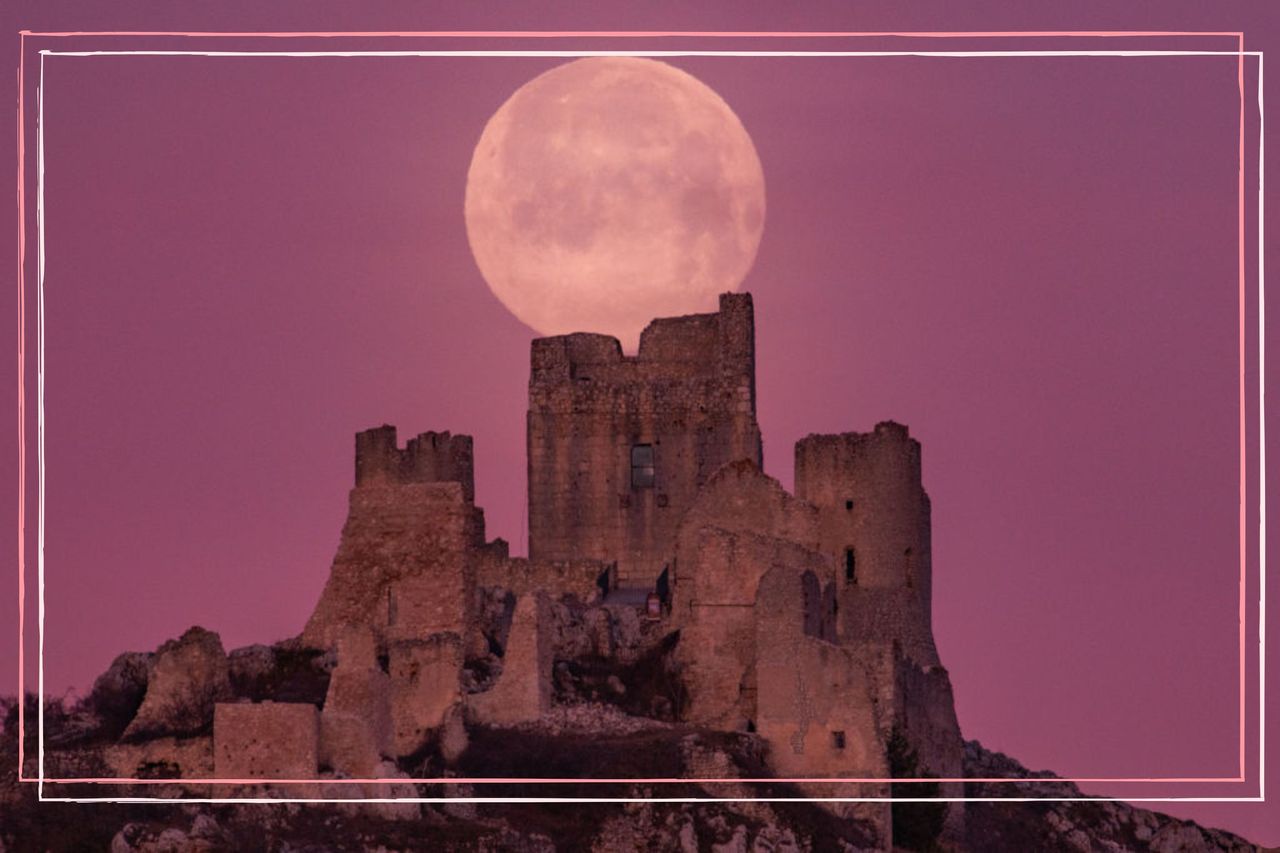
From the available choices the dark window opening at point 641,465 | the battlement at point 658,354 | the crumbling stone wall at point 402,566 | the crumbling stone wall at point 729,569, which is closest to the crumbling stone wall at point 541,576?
the crumbling stone wall at point 402,566

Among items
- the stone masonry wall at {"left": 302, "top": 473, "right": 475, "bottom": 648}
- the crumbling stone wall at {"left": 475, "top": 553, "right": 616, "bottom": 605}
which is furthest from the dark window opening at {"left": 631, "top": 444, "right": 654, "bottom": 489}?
the stone masonry wall at {"left": 302, "top": 473, "right": 475, "bottom": 648}

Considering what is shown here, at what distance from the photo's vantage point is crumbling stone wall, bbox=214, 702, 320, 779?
8106 cm

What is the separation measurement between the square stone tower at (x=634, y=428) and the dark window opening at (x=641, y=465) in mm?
22

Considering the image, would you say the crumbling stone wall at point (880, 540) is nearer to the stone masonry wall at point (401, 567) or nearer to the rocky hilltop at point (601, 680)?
the rocky hilltop at point (601, 680)

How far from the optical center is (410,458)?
97875 millimetres

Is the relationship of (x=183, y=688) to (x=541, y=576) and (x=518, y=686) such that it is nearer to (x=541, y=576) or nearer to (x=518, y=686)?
(x=518, y=686)

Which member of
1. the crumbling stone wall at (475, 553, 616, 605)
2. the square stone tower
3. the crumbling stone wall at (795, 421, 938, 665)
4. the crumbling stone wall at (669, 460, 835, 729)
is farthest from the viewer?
the square stone tower

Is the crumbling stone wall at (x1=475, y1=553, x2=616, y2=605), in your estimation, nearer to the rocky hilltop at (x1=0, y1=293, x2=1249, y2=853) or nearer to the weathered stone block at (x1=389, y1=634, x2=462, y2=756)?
the rocky hilltop at (x1=0, y1=293, x2=1249, y2=853)

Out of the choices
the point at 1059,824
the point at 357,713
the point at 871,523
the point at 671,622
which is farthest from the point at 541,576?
the point at 1059,824

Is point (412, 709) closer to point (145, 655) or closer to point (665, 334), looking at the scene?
point (145, 655)

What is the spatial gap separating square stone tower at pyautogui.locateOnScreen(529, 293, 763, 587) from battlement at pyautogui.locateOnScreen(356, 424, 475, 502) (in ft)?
10.2

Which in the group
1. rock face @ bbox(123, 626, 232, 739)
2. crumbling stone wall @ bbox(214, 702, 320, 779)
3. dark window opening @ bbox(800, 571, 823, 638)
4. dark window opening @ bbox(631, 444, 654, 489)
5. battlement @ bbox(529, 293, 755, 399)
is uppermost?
battlement @ bbox(529, 293, 755, 399)

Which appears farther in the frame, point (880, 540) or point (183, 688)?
point (880, 540)

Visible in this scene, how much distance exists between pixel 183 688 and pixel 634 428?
65.4 feet
